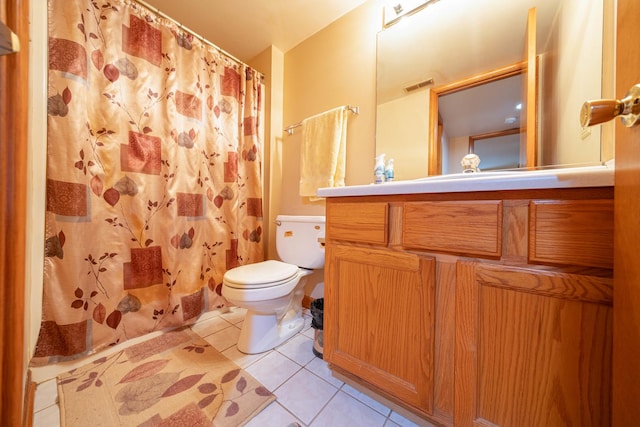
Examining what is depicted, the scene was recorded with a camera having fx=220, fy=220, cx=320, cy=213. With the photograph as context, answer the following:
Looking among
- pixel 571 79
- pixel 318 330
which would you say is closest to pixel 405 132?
pixel 571 79

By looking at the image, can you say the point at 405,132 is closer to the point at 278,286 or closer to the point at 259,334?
the point at 278,286

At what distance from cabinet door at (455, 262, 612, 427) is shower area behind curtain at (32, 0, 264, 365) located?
142 cm

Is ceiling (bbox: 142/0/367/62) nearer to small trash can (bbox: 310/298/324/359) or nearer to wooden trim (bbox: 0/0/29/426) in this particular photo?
wooden trim (bbox: 0/0/29/426)

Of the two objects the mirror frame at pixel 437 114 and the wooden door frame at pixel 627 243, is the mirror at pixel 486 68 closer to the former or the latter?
the mirror frame at pixel 437 114

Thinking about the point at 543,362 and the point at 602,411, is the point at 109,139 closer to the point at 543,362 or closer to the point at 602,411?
the point at 543,362

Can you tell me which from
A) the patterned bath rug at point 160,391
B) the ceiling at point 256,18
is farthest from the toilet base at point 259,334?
the ceiling at point 256,18

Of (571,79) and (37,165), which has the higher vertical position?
(571,79)

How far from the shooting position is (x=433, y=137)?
3.71ft

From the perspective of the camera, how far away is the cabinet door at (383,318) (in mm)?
664

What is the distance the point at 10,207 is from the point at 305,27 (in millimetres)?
1827

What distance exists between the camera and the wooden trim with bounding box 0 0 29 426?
1.02 ft

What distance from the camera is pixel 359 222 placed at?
0.80 m

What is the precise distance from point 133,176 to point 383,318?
1.38 meters

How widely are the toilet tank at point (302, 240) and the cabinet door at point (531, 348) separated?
0.83 m
